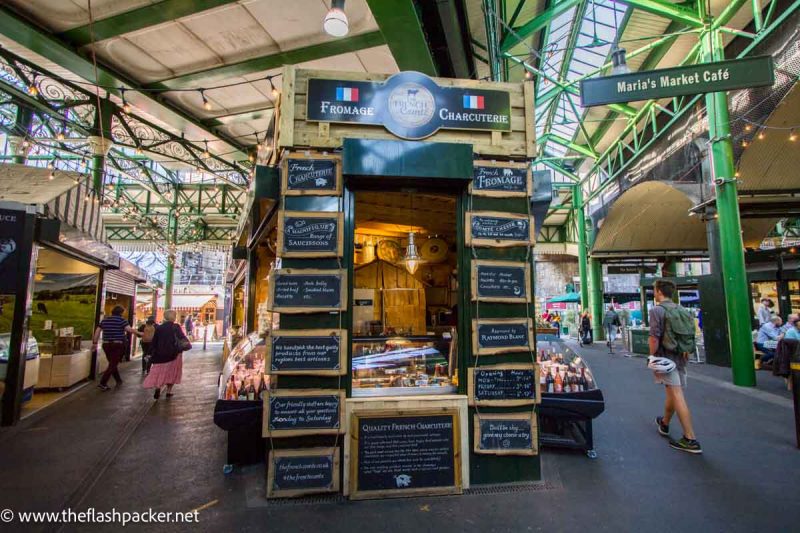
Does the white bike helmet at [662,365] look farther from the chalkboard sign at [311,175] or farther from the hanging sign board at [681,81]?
the chalkboard sign at [311,175]

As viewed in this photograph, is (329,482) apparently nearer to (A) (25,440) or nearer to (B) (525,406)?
(B) (525,406)

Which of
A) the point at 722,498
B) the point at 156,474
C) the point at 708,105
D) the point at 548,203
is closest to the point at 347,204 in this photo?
the point at 548,203

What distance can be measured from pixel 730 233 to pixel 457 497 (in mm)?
8234

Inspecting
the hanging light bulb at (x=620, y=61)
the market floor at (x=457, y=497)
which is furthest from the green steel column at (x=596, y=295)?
the hanging light bulb at (x=620, y=61)

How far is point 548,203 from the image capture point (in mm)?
4070

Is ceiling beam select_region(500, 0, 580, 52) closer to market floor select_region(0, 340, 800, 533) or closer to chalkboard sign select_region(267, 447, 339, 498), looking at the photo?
market floor select_region(0, 340, 800, 533)

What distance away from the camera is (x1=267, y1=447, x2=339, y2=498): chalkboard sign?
3.06 m

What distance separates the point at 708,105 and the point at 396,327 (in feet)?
26.8

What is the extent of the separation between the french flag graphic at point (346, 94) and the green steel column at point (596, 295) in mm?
17312

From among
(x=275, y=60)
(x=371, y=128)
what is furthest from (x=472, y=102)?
(x=275, y=60)

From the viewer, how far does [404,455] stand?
124 inches

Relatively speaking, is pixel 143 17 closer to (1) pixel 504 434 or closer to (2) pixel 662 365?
(1) pixel 504 434

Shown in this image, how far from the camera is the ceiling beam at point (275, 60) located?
7.10 metres

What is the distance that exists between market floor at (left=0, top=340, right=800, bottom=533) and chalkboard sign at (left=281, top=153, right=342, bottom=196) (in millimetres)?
2561
